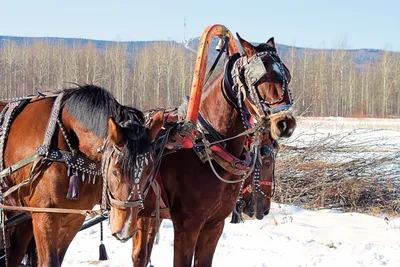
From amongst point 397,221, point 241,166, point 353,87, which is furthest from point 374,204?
point 353,87

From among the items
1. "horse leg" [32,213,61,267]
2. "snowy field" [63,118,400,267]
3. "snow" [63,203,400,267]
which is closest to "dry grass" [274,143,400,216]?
"snowy field" [63,118,400,267]

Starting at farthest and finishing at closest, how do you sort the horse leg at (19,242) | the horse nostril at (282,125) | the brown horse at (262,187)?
the brown horse at (262,187) < the horse leg at (19,242) < the horse nostril at (282,125)

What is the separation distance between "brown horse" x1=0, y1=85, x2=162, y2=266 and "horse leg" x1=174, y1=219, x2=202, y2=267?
0.62 meters

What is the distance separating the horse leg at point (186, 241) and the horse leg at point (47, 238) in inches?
31.9

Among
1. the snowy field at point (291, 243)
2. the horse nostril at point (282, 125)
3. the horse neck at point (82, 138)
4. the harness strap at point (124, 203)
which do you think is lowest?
the snowy field at point (291, 243)

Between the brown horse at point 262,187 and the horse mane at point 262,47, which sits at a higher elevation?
the horse mane at point 262,47

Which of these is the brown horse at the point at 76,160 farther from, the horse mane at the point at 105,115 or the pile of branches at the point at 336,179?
the pile of branches at the point at 336,179

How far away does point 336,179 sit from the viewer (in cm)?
952

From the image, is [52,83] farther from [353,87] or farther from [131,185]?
[131,185]

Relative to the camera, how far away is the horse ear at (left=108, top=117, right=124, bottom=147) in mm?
2748

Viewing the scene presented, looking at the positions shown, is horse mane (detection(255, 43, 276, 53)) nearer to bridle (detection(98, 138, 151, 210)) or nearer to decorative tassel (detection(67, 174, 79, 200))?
bridle (detection(98, 138, 151, 210))

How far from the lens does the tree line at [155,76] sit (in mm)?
42312

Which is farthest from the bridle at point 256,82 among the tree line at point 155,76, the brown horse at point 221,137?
the tree line at point 155,76

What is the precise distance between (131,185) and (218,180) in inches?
38.2
